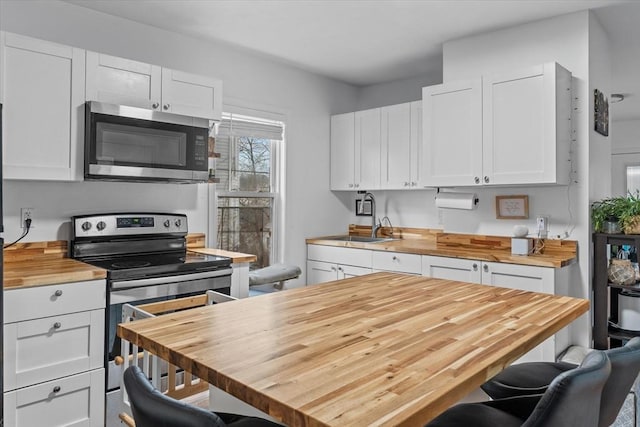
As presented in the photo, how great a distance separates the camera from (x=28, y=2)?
2.69m

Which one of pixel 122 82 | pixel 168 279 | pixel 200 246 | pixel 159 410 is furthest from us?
pixel 200 246

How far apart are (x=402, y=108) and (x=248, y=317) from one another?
3.07 m

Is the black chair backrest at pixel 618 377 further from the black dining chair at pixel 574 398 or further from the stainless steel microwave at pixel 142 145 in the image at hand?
the stainless steel microwave at pixel 142 145

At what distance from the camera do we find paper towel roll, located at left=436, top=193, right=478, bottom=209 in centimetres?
343

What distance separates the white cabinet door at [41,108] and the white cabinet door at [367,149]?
2548 mm

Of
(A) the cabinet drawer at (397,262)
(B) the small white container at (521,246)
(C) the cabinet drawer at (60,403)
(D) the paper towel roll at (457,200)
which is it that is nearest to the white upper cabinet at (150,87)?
(C) the cabinet drawer at (60,403)

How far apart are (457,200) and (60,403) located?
9.44ft

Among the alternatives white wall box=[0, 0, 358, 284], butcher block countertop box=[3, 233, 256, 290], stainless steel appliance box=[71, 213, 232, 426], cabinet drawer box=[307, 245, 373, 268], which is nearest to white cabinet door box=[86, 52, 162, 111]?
white wall box=[0, 0, 358, 284]

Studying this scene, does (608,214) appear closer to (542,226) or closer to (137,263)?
(542,226)

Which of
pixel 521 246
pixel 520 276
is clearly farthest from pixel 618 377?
pixel 521 246

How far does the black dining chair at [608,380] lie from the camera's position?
1.21 m

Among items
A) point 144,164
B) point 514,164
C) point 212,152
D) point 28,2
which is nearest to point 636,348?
point 514,164

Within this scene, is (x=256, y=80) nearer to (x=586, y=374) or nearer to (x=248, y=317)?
(x=248, y=317)

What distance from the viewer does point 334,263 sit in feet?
13.6
